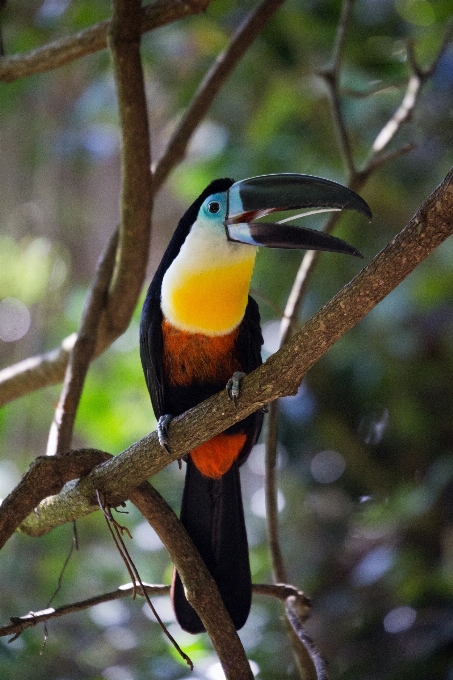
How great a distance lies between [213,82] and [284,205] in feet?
3.61

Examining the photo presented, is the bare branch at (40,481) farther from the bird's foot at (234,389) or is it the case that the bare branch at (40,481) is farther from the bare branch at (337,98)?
the bare branch at (337,98)

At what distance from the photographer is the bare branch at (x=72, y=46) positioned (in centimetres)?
256

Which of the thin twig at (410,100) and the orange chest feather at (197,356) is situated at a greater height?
the thin twig at (410,100)

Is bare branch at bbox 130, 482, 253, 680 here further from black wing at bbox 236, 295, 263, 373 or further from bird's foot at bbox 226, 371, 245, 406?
black wing at bbox 236, 295, 263, 373

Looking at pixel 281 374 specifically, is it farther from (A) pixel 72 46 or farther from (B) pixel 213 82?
(B) pixel 213 82

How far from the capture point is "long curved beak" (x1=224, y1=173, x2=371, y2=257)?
1997 mm

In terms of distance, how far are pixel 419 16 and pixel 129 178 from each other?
2.20m

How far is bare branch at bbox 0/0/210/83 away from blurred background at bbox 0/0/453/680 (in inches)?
42.3

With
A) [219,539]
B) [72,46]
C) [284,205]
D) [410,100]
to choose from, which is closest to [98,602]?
[219,539]

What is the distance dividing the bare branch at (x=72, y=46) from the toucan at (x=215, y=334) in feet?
2.12

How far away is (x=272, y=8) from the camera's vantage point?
292 cm

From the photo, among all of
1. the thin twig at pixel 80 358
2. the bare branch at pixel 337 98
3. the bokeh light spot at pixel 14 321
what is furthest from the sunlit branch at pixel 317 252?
the bokeh light spot at pixel 14 321

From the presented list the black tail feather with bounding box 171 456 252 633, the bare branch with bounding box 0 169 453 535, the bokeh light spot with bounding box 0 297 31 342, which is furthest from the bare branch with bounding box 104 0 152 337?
the bokeh light spot with bounding box 0 297 31 342

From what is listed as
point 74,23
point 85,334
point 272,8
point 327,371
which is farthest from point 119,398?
point 272,8
